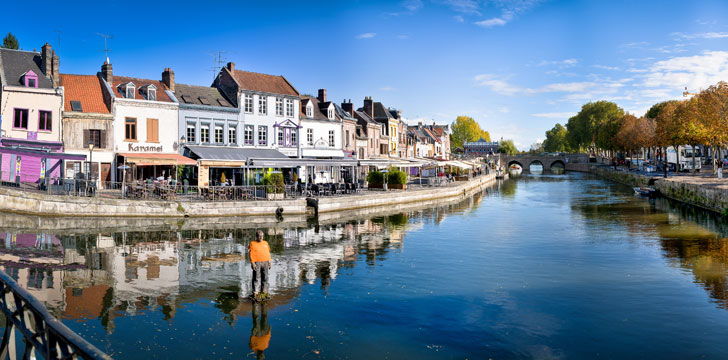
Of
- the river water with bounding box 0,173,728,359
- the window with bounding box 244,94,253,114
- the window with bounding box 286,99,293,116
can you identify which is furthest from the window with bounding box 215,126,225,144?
the river water with bounding box 0,173,728,359

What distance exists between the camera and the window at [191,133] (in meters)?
39.0

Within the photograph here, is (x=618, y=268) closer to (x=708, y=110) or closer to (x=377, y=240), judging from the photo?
(x=377, y=240)

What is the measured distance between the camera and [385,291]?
14969 mm

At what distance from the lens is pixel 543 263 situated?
63.6 feet

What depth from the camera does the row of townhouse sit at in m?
32.5

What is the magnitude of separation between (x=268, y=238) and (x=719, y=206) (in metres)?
30.9

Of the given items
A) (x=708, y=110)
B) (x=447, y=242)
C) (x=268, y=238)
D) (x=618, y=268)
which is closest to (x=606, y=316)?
(x=618, y=268)

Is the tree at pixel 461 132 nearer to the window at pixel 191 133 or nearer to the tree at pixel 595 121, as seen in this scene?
the tree at pixel 595 121

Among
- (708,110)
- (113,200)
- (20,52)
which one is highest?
(20,52)

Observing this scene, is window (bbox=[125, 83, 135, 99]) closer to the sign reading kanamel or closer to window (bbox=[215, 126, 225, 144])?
the sign reading kanamel

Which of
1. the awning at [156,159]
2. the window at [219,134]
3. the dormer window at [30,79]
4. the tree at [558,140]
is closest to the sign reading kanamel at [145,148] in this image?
the awning at [156,159]

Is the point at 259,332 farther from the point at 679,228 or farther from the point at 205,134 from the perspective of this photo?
the point at 205,134

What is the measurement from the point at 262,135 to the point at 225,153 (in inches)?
228

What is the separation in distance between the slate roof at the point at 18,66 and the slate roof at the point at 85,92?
1.44m
